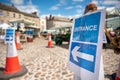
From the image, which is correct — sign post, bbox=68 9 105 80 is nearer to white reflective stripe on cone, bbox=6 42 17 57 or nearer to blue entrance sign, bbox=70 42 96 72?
blue entrance sign, bbox=70 42 96 72

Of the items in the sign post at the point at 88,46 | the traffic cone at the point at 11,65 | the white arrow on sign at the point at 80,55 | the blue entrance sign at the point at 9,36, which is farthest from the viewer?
the blue entrance sign at the point at 9,36

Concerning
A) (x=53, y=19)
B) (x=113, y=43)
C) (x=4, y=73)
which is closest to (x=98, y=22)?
(x=113, y=43)

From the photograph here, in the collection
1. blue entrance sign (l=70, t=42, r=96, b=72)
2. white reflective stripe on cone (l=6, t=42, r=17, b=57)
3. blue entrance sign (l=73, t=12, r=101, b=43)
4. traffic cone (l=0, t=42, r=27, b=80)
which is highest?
blue entrance sign (l=73, t=12, r=101, b=43)

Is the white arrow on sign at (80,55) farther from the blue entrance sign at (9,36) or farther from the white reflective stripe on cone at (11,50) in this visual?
the blue entrance sign at (9,36)

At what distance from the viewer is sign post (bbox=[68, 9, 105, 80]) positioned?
1.64 metres

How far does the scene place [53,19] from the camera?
69.9 meters

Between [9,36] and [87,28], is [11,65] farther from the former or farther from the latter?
[87,28]

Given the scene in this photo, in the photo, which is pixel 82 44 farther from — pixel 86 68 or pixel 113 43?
pixel 113 43

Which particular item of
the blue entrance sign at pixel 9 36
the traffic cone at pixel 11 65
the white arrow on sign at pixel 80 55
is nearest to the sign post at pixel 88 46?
the white arrow on sign at pixel 80 55

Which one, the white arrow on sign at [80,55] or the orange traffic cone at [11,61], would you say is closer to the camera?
the white arrow on sign at [80,55]

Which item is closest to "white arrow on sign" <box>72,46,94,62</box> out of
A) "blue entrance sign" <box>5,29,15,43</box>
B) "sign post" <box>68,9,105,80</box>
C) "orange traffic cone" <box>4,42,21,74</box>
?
"sign post" <box>68,9,105,80</box>

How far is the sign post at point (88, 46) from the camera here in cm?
164

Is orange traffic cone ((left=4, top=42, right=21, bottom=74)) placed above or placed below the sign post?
below

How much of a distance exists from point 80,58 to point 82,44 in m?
0.19
